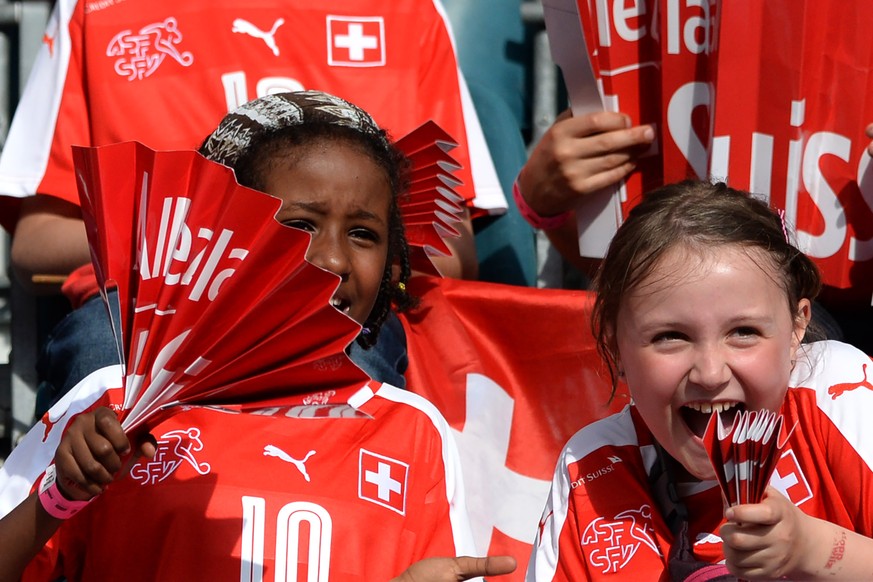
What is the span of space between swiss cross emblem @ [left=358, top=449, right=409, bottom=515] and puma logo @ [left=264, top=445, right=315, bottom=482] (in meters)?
0.09

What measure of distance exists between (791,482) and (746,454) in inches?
15.0

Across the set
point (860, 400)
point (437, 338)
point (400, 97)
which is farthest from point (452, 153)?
point (860, 400)

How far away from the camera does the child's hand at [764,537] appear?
150 cm

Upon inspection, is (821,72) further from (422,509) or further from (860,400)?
(422,509)

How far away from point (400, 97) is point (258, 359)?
1.38 m

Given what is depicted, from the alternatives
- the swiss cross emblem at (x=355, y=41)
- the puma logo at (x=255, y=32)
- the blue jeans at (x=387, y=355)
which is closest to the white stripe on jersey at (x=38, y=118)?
the puma logo at (x=255, y=32)

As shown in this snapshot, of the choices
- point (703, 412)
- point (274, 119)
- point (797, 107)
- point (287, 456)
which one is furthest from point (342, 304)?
point (797, 107)

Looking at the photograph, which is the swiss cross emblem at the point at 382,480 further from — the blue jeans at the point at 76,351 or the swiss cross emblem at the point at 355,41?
the swiss cross emblem at the point at 355,41

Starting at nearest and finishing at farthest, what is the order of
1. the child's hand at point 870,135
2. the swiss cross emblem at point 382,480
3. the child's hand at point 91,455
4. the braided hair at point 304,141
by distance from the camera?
1. the child's hand at point 91,455
2. the swiss cross emblem at point 382,480
3. the braided hair at point 304,141
4. the child's hand at point 870,135

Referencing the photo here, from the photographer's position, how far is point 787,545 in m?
1.55

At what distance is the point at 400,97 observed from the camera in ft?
9.65

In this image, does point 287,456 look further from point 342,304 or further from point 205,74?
point 205,74

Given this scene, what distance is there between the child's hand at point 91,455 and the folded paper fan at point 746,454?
744 mm

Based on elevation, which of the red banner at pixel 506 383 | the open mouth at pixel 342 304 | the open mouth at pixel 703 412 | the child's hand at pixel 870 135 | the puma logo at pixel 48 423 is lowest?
the red banner at pixel 506 383
